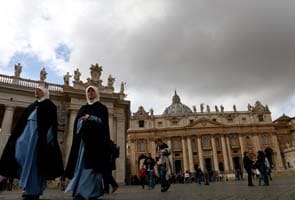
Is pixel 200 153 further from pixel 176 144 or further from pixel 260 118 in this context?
pixel 260 118

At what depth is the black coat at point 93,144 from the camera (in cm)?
486

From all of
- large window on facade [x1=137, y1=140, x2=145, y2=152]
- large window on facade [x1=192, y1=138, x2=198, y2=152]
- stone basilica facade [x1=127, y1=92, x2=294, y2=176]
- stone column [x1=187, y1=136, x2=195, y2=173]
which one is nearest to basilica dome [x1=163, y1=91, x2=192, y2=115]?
stone basilica facade [x1=127, y1=92, x2=294, y2=176]

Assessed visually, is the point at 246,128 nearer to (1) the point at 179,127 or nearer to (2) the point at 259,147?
(2) the point at 259,147

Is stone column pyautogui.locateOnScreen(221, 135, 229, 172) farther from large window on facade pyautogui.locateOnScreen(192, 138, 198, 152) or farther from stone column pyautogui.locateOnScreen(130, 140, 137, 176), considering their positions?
stone column pyautogui.locateOnScreen(130, 140, 137, 176)

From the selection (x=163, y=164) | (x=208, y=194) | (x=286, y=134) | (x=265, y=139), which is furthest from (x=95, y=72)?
(x=286, y=134)

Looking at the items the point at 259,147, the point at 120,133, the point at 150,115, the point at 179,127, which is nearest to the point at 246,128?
the point at 259,147

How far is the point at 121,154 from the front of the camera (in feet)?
74.2

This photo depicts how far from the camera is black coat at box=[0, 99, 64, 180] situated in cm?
511

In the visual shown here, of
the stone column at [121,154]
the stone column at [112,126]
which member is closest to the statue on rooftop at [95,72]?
the stone column at [112,126]

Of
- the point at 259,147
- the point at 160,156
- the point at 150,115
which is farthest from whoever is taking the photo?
the point at 150,115

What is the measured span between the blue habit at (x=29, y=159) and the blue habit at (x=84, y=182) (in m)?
0.76

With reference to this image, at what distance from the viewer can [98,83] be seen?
2328cm

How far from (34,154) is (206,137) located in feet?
199

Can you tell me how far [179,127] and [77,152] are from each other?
5893 cm
